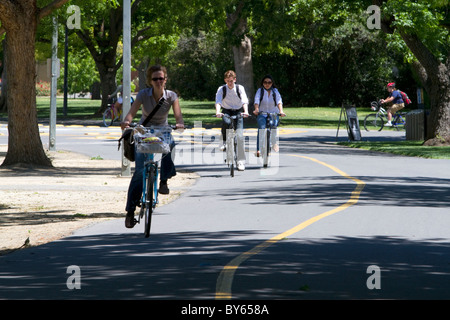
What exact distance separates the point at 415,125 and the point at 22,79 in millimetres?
15513

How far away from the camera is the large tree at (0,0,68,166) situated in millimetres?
21297

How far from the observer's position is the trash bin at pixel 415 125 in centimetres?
3284

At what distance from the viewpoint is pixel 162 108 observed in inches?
454

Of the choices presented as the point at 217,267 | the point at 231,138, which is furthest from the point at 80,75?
A: the point at 217,267

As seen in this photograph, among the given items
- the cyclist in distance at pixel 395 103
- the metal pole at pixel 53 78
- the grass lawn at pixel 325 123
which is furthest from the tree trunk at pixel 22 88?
the cyclist in distance at pixel 395 103

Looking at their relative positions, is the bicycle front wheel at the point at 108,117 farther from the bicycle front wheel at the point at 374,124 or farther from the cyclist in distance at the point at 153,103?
the cyclist in distance at the point at 153,103

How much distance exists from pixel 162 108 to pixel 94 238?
166 centimetres

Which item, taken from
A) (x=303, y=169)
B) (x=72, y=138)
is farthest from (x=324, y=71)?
(x=303, y=169)

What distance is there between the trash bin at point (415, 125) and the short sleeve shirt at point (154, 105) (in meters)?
22.1

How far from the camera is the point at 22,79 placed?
2156cm

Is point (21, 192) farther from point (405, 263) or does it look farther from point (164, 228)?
point (405, 263)

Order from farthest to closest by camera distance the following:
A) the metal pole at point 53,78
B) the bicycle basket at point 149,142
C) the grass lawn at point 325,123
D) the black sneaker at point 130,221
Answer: the grass lawn at point 325,123 → the metal pole at point 53,78 → the black sneaker at point 130,221 → the bicycle basket at point 149,142

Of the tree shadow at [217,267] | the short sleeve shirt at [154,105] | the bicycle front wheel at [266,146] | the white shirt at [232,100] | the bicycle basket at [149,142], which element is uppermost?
the white shirt at [232,100]

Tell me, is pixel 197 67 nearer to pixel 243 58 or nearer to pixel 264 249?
pixel 243 58
